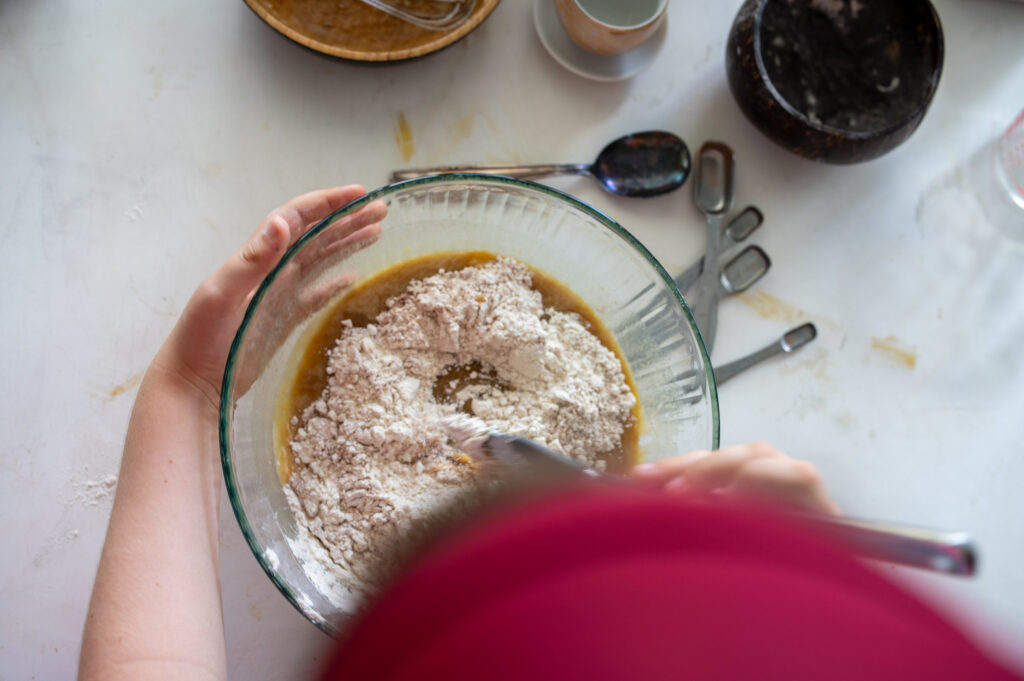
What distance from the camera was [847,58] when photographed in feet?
2.95

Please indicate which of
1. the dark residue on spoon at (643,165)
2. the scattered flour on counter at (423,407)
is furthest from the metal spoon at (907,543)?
the dark residue on spoon at (643,165)

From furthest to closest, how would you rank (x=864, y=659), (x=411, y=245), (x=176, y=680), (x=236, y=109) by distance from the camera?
(x=236, y=109) → (x=411, y=245) → (x=176, y=680) → (x=864, y=659)

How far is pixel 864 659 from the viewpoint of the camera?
8.5 inches

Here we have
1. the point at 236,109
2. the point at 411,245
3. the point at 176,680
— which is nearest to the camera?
the point at 176,680

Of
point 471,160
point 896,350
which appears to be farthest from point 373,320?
point 896,350

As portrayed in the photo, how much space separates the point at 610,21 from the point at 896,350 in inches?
23.0

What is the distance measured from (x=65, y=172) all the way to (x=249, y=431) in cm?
44

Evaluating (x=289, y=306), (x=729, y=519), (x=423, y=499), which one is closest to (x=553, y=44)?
(x=289, y=306)

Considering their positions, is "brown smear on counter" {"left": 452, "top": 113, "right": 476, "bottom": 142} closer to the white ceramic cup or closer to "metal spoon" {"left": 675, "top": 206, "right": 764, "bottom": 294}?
the white ceramic cup

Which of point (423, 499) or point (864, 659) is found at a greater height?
point (864, 659)

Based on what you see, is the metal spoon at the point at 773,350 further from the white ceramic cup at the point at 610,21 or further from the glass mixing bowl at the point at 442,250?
the white ceramic cup at the point at 610,21

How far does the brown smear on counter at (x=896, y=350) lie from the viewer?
0.88 meters

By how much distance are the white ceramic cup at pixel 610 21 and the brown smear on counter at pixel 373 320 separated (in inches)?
12.0

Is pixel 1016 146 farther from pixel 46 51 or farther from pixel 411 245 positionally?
pixel 46 51
